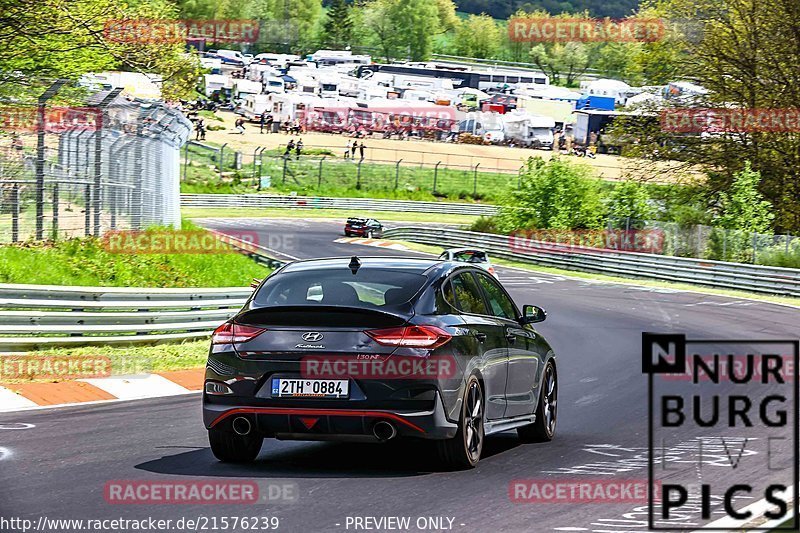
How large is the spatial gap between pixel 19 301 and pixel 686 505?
364 inches

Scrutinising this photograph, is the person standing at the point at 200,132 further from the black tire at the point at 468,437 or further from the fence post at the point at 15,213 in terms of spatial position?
the black tire at the point at 468,437

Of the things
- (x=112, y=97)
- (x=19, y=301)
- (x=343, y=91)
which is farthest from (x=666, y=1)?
(x=343, y=91)

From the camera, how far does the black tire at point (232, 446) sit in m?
8.58

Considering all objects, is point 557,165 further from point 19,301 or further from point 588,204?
point 19,301

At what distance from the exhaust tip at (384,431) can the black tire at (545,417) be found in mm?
2511

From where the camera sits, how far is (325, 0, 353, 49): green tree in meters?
188

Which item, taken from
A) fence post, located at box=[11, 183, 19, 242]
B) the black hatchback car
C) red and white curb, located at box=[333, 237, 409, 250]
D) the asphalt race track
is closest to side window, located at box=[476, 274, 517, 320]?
the black hatchback car

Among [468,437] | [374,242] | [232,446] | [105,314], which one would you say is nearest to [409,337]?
[468,437]

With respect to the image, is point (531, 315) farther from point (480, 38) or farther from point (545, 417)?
point (480, 38)

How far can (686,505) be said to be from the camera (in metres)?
7.41

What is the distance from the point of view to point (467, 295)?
30.8ft

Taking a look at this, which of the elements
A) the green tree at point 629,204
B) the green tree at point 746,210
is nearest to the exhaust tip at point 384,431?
the green tree at point 746,210

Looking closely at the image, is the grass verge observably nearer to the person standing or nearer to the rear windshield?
the rear windshield

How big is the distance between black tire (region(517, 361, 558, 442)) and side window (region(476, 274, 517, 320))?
77 centimetres
